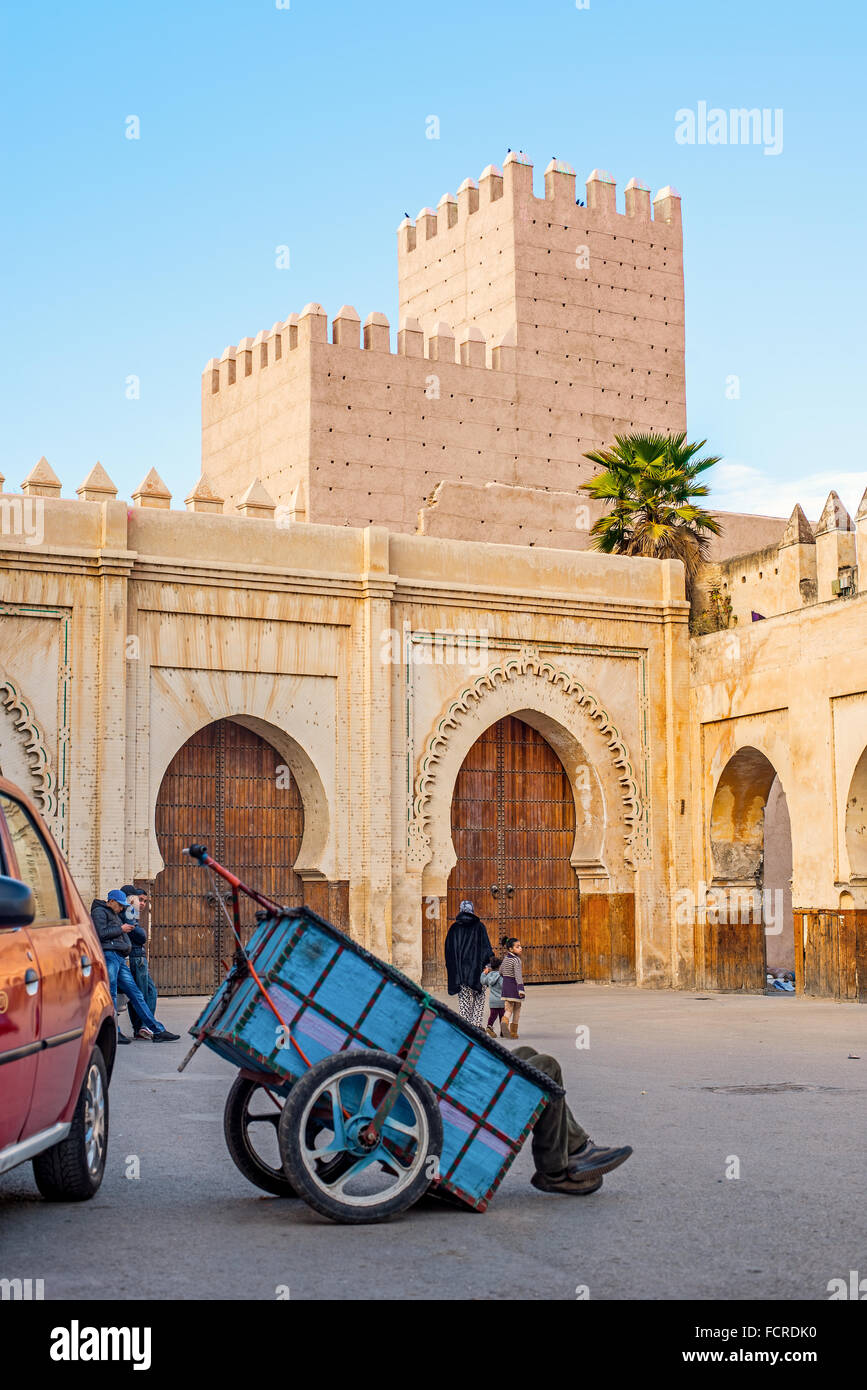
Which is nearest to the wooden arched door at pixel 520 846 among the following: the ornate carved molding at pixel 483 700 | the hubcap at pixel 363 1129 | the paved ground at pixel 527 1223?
the ornate carved molding at pixel 483 700

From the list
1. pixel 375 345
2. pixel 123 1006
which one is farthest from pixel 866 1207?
pixel 375 345

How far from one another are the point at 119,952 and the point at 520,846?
9671 mm

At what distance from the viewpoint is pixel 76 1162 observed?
6426 millimetres

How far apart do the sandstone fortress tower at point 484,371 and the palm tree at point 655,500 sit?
18.7 ft

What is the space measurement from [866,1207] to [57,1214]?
3272mm

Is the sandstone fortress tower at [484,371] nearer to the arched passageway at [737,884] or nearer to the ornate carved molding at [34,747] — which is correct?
the arched passageway at [737,884]

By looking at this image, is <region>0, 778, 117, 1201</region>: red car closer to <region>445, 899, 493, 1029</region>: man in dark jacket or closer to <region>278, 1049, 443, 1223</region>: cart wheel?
<region>278, 1049, 443, 1223</region>: cart wheel

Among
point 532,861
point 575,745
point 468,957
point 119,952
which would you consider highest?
point 575,745

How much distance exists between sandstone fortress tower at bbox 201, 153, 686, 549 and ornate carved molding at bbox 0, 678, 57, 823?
13.8 metres

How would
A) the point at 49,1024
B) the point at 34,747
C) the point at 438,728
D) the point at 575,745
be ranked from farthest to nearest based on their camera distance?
the point at 575,745 → the point at 438,728 → the point at 34,747 → the point at 49,1024

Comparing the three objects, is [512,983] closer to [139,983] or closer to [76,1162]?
[139,983]

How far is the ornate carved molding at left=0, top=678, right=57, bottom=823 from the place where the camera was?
745 inches

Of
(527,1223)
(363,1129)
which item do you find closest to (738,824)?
(527,1223)

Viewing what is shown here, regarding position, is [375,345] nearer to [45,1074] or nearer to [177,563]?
[177,563]
